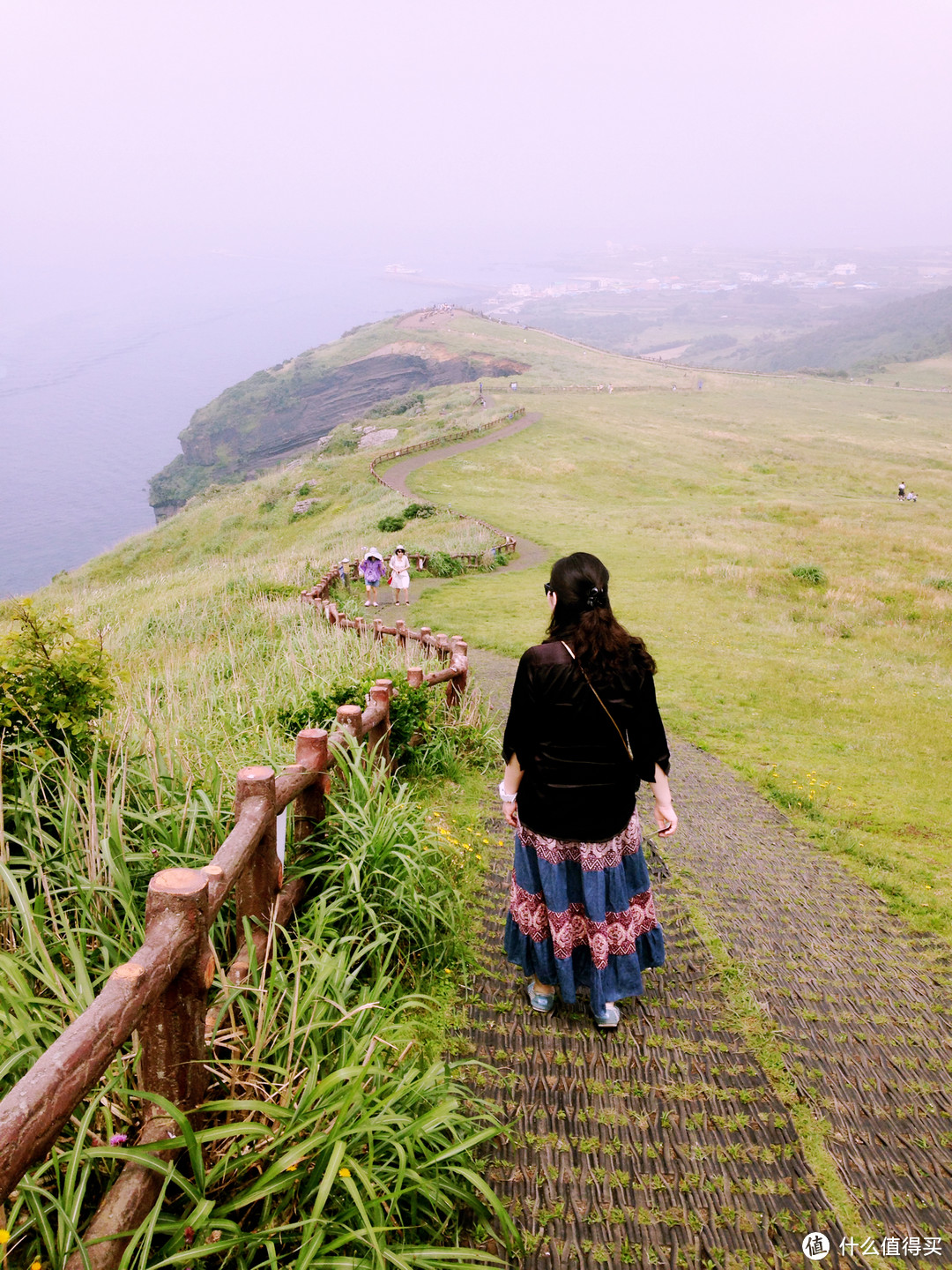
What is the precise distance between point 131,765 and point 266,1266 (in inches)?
94.9

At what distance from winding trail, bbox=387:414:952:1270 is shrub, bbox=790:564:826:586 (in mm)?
16036

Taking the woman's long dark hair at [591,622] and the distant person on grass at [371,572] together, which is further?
the distant person on grass at [371,572]

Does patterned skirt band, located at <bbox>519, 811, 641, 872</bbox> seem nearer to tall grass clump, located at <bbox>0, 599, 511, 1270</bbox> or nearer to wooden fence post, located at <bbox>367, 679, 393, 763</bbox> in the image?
tall grass clump, located at <bbox>0, 599, 511, 1270</bbox>

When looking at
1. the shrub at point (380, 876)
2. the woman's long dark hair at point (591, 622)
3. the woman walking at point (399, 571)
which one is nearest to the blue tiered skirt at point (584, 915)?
the shrub at point (380, 876)

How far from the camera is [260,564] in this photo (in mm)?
22453

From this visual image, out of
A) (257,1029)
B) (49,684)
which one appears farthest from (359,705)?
(257,1029)

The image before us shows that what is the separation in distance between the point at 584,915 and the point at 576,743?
0.96 meters

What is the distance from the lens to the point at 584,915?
378 centimetres

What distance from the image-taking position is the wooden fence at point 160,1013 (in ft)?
5.19

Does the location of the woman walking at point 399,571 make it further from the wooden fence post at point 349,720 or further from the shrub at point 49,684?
the shrub at point 49,684

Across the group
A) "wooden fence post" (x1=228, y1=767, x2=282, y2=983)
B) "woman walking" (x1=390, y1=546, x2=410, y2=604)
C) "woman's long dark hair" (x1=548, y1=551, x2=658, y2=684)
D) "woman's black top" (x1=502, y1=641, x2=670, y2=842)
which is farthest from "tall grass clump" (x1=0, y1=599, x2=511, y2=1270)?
"woman walking" (x1=390, y1=546, x2=410, y2=604)

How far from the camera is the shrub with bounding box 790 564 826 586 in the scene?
20042 mm

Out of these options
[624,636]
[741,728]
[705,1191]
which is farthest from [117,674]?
[741,728]

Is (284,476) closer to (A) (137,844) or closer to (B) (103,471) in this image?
(A) (137,844)
